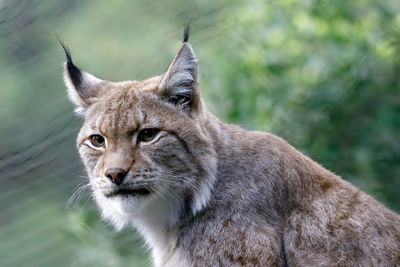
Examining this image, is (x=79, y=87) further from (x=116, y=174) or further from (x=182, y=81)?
(x=116, y=174)

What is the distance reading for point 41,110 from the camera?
5.11 m

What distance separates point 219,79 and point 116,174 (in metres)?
2.65

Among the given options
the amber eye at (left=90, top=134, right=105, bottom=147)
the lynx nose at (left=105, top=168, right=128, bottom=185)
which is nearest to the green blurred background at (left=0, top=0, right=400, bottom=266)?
the amber eye at (left=90, top=134, right=105, bottom=147)

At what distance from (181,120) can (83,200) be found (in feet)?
6.52

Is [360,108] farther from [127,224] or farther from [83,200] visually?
[127,224]

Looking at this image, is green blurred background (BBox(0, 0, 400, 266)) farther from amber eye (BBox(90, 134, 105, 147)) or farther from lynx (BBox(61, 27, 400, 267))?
lynx (BBox(61, 27, 400, 267))

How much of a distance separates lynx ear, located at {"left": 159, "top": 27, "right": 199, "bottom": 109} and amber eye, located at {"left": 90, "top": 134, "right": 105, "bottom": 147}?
1.56 feet

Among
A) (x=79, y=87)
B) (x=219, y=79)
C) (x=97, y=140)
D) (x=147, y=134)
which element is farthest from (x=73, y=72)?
(x=219, y=79)

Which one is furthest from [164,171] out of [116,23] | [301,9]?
[301,9]

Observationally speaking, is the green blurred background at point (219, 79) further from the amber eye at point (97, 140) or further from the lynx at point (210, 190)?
the lynx at point (210, 190)

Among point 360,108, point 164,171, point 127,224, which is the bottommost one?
point 360,108

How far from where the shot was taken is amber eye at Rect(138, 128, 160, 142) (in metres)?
4.87

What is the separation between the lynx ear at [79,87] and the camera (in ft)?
17.3

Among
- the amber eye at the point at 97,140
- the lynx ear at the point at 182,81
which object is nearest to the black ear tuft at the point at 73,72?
the amber eye at the point at 97,140
